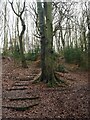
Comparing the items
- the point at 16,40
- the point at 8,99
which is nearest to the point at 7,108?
the point at 8,99

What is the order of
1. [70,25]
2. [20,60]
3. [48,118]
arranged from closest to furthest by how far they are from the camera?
1. [48,118]
2. [20,60]
3. [70,25]

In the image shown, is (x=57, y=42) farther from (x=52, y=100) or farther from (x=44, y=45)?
(x=52, y=100)

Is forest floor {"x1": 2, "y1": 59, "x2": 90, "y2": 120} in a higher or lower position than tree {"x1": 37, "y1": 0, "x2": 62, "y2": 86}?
lower

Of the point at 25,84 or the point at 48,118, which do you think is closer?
the point at 48,118

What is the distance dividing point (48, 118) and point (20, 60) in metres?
12.3

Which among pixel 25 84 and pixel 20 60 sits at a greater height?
pixel 20 60

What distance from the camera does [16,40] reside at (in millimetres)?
25969

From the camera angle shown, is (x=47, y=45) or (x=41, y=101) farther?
(x=47, y=45)

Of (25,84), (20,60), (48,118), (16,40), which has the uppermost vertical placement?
(16,40)

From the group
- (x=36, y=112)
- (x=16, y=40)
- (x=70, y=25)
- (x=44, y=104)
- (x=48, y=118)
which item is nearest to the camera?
(x=48, y=118)

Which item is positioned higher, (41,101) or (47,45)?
(47,45)

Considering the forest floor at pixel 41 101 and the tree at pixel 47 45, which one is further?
the tree at pixel 47 45

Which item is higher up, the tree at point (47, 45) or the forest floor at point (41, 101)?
the tree at point (47, 45)

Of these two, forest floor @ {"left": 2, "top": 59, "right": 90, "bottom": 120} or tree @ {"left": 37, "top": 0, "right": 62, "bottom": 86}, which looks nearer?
forest floor @ {"left": 2, "top": 59, "right": 90, "bottom": 120}
